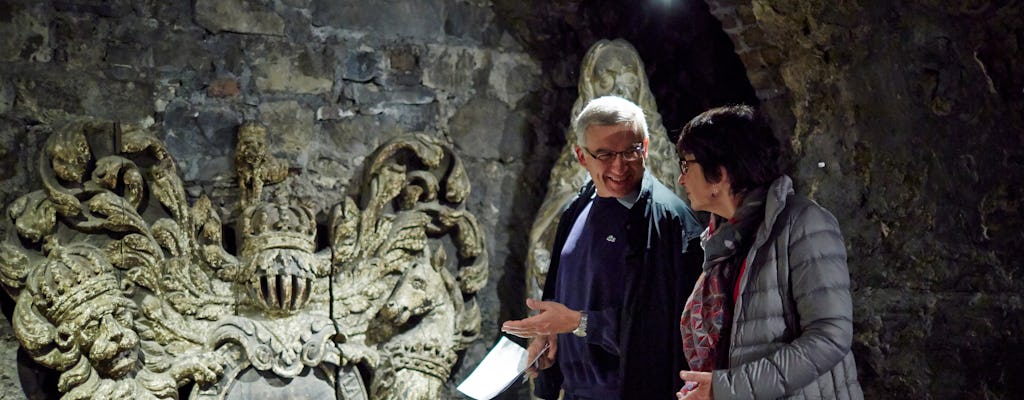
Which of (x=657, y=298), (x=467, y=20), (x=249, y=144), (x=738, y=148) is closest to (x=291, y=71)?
(x=249, y=144)

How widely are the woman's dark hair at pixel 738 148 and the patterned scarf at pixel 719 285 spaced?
0.03 m

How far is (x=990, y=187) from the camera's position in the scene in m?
2.70

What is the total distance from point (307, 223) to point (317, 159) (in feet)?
0.89

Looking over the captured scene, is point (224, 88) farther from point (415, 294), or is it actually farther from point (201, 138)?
point (415, 294)

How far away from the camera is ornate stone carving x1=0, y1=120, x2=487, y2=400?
2.89 meters

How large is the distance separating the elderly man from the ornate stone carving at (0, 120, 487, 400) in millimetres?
882

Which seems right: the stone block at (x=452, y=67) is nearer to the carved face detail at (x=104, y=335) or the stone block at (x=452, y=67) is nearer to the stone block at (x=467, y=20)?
the stone block at (x=467, y=20)

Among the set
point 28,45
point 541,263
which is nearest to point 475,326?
point 541,263

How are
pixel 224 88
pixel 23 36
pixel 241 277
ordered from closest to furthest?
pixel 23 36, pixel 241 277, pixel 224 88

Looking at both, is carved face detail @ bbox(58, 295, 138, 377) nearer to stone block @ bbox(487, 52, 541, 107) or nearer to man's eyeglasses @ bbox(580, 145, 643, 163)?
man's eyeglasses @ bbox(580, 145, 643, 163)

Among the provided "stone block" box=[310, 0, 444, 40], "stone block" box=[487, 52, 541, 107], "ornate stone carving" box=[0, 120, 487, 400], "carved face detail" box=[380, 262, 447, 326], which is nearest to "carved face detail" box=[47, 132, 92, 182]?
"ornate stone carving" box=[0, 120, 487, 400]

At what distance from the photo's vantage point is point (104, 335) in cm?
287

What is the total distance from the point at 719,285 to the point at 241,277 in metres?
1.64

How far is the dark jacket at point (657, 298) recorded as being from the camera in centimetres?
233
